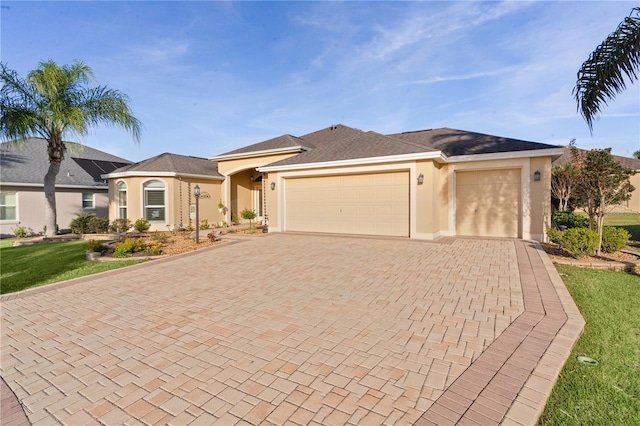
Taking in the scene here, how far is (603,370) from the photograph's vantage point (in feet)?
10.4

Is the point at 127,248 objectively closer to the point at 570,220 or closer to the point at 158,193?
the point at 158,193

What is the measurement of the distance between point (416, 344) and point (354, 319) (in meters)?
1.05

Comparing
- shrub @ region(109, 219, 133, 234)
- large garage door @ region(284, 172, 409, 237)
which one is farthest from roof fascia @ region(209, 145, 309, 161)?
shrub @ region(109, 219, 133, 234)

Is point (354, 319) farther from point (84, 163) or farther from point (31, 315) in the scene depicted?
point (84, 163)

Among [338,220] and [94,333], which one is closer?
[94,333]

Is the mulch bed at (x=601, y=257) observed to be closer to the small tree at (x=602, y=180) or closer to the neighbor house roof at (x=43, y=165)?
the small tree at (x=602, y=180)

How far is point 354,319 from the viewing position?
4.49 meters

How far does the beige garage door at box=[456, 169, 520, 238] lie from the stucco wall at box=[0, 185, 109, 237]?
76.0 feet

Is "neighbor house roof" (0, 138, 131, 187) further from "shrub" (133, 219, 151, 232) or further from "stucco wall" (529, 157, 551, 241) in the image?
"stucco wall" (529, 157, 551, 241)

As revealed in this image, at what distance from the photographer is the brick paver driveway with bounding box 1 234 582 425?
2623 millimetres

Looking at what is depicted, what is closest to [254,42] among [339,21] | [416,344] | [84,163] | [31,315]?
[339,21]

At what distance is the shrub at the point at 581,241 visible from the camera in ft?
26.0

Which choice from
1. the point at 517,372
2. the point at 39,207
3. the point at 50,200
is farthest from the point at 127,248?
the point at 39,207

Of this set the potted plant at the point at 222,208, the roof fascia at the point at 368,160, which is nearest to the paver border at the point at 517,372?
the roof fascia at the point at 368,160
